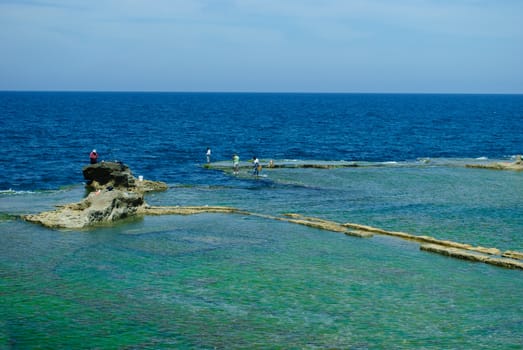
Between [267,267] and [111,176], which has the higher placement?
[111,176]

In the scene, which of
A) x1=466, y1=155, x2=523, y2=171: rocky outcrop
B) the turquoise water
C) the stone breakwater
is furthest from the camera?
x1=466, y1=155, x2=523, y2=171: rocky outcrop

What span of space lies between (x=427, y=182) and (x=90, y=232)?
124 ft

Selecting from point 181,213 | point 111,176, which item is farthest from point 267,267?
point 111,176

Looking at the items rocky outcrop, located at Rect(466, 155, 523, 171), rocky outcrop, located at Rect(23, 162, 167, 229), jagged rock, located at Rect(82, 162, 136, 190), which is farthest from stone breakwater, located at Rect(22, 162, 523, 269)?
rocky outcrop, located at Rect(466, 155, 523, 171)

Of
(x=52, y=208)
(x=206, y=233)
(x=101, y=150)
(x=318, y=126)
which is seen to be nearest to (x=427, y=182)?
(x=206, y=233)

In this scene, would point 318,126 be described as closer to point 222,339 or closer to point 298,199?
point 298,199

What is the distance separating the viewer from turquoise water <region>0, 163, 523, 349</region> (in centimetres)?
2469

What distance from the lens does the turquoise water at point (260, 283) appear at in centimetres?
2469

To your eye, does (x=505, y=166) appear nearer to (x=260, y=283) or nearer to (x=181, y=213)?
(x=181, y=213)

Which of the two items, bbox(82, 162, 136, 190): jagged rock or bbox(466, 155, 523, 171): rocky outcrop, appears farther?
bbox(466, 155, 523, 171): rocky outcrop

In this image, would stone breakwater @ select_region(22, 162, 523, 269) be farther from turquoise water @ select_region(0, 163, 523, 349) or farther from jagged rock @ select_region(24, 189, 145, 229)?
turquoise water @ select_region(0, 163, 523, 349)

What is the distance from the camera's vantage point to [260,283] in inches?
1219

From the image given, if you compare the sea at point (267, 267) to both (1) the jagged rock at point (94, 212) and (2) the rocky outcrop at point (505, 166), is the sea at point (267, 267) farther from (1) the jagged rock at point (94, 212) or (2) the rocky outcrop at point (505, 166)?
(2) the rocky outcrop at point (505, 166)

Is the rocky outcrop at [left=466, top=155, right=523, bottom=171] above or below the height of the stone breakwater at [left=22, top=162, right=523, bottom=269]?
above
